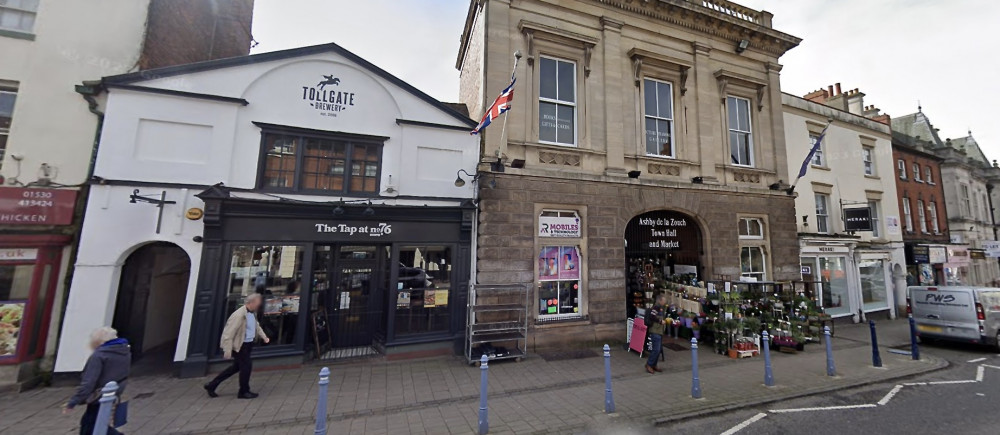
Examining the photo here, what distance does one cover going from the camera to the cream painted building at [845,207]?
14.2 m

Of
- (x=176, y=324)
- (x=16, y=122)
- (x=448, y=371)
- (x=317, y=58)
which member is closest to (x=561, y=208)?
Result: (x=448, y=371)

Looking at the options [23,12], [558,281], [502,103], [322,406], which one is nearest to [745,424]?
[558,281]

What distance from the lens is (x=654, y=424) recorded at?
5363 mm

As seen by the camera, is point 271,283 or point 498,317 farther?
point 498,317

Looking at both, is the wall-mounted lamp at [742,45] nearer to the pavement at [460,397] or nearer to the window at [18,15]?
the pavement at [460,397]

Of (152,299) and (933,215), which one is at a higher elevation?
(933,215)

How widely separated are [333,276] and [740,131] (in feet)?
45.8

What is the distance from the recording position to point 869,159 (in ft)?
55.9

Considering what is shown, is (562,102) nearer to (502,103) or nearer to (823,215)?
(502,103)

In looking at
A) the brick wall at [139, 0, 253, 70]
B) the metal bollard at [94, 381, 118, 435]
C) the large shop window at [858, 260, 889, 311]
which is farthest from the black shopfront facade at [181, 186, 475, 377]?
the large shop window at [858, 260, 889, 311]

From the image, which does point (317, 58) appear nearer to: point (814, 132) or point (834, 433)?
point (834, 433)

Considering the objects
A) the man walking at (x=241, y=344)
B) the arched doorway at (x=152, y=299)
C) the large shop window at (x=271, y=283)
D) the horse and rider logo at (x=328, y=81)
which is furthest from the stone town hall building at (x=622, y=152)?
the arched doorway at (x=152, y=299)

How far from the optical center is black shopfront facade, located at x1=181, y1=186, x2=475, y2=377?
717 cm

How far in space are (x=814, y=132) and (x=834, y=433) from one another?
14811 mm
